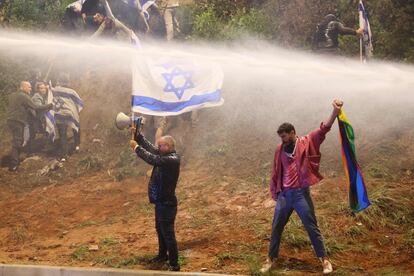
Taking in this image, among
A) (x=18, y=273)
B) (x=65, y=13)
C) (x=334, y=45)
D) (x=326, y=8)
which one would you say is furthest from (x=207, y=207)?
(x=65, y=13)

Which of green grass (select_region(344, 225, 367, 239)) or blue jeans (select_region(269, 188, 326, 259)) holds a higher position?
blue jeans (select_region(269, 188, 326, 259))

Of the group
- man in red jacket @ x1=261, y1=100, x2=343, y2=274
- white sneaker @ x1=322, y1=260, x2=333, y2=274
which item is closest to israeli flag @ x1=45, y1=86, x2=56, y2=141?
man in red jacket @ x1=261, y1=100, x2=343, y2=274

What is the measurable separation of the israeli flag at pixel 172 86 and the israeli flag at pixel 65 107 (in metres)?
5.79

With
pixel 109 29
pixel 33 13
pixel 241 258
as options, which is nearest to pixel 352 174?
pixel 241 258

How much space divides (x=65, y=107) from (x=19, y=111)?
1.23m

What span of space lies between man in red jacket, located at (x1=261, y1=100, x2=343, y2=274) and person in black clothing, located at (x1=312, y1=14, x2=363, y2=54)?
8.16 metres

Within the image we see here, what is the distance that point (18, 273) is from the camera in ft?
25.7

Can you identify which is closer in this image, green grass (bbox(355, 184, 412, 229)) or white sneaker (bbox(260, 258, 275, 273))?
white sneaker (bbox(260, 258, 275, 273))

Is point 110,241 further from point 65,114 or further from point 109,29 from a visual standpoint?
point 109,29

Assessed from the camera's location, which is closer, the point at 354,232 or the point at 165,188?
the point at 165,188

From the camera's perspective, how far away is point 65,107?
1670 centimetres

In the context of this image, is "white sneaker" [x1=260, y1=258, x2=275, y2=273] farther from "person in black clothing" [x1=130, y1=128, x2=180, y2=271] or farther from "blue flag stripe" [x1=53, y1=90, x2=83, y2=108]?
"blue flag stripe" [x1=53, y1=90, x2=83, y2=108]

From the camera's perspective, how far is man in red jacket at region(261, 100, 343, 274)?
700 centimetres

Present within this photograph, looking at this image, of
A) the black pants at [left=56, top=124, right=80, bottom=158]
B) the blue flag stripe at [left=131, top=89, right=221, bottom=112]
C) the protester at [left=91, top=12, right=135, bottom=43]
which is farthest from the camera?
the protester at [left=91, top=12, right=135, bottom=43]
